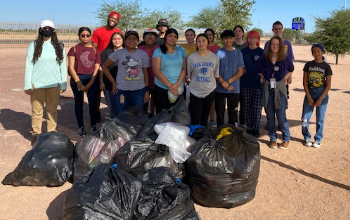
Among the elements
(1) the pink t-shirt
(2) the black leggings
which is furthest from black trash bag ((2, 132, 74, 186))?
(1) the pink t-shirt

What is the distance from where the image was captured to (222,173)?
3201mm

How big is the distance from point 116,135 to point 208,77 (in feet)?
4.90

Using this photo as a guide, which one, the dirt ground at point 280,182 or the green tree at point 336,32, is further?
the green tree at point 336,32

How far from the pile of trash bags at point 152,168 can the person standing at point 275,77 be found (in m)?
1.33

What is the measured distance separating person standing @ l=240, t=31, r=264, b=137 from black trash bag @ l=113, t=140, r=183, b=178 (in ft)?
7.68

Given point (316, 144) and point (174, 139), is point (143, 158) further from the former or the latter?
point (316, 144)

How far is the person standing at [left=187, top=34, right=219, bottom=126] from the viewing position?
14.7ft

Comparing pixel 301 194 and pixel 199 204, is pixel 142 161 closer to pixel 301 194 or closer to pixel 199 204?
pixel 199 204

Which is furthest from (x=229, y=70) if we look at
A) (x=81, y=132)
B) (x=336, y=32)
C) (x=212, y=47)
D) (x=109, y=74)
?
(x=336, y=32)

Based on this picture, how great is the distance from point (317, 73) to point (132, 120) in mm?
2704

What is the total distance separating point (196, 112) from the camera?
4684 millimetres

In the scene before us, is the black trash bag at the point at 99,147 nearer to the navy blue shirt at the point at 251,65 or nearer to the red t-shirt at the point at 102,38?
the red t-shirt at the point at 102,38

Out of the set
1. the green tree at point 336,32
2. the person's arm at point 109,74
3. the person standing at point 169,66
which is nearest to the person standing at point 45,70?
the person's arm at point 109,74

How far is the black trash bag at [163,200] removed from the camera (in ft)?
8.88
